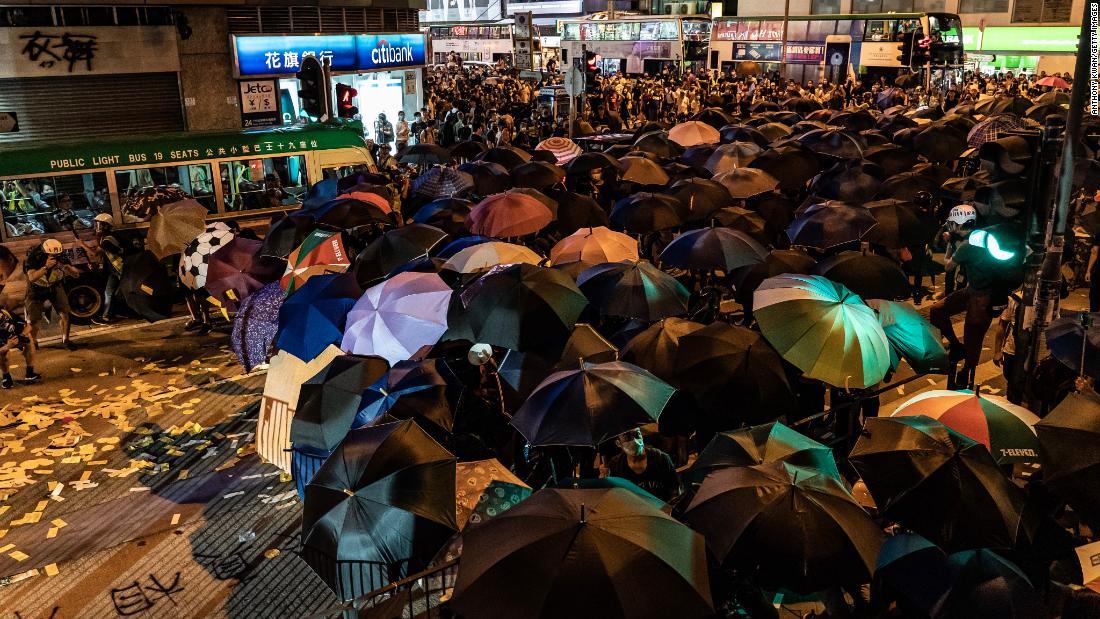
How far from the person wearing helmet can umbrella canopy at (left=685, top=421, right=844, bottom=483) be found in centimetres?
929

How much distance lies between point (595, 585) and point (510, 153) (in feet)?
43.2

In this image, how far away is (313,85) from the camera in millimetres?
15875

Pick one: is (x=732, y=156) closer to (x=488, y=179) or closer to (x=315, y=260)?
(x=488, y=179)

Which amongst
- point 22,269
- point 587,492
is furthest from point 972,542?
point 22,269

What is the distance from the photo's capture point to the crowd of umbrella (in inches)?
185

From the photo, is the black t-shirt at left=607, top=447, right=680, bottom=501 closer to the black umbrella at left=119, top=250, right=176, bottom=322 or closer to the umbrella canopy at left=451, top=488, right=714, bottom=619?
the umbrella canopy at left=451, top=488, right=714, bottom=619

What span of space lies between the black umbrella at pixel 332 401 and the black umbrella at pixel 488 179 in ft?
24.7

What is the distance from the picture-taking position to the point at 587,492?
477 cm

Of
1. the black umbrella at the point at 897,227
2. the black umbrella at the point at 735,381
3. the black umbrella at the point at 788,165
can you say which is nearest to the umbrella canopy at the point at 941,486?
the black umbrella at the point at 735,381

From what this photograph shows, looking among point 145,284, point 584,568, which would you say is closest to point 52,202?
point 145,284

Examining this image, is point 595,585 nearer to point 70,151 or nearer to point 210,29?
point 70,151

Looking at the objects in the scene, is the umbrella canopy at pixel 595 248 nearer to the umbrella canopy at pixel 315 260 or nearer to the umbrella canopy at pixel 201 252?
the umbrella canopy at pixel 315 260

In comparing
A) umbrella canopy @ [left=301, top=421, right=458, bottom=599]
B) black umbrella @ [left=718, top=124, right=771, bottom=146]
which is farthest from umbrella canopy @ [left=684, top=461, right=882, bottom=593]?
black umbrella @ [left=718, top=124, right=771, bottom=146]

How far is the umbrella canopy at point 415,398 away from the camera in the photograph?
6.57 m
